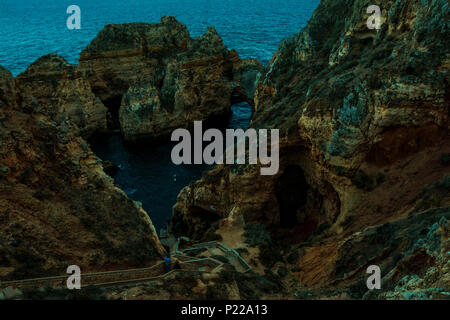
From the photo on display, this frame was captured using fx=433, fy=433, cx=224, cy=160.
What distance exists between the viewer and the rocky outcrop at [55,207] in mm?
19656

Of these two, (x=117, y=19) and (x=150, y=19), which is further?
(x=117, y=19)

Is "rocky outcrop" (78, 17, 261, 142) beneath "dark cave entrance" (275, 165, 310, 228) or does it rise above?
above

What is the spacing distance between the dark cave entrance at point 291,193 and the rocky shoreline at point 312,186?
108 millimetres

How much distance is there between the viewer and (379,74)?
27219mm

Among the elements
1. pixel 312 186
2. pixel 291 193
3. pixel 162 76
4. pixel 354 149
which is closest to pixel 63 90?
pixel 162 76

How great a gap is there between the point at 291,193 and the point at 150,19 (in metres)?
153

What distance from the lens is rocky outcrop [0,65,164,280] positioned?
19656 mm

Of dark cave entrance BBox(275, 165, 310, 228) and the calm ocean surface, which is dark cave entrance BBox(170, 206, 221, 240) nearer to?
the calm ocean surface

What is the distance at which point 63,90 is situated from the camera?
57.1m

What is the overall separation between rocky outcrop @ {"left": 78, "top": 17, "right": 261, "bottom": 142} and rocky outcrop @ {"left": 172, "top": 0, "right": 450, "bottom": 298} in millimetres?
22234

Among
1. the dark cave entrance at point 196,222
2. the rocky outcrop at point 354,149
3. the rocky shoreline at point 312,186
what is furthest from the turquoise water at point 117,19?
the rocky outcrop at point 354,149

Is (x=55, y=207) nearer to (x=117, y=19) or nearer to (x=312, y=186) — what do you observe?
(x=312, y=186)

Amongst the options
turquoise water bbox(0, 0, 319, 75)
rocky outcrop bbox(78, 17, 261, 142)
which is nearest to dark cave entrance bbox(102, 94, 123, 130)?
rocky outcrop bbox(78, 17, 261, 142)
